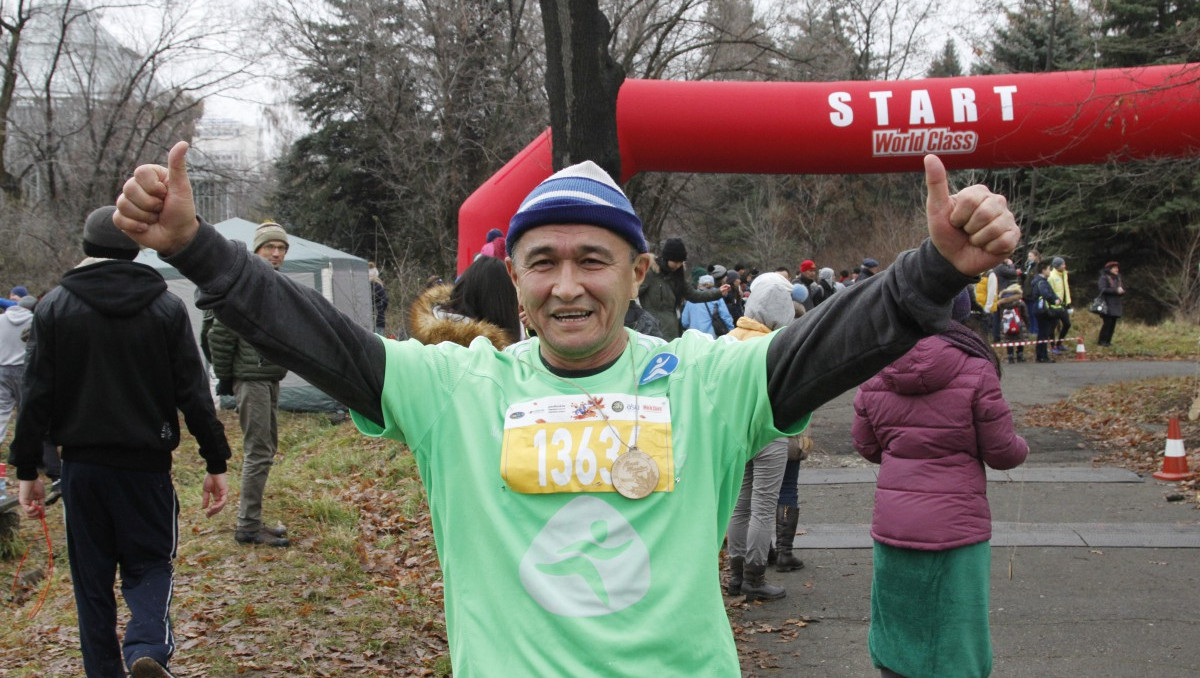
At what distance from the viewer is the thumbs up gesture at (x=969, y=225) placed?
1.68 metres

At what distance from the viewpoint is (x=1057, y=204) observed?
107 feet

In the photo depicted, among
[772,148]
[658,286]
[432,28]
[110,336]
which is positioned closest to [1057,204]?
[432,28]

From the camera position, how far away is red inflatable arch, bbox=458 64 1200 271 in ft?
34.8

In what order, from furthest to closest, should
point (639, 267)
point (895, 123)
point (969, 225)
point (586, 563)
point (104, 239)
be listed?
point (895, 123)
point (104, 239)
point (639, 267)
point (586, 563)
point (969, 225)

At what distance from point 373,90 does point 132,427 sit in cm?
2154

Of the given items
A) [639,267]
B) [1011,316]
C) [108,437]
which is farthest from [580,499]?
[1011,316]

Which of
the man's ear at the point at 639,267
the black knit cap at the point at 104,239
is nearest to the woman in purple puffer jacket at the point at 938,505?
the man's ear at the point at 639,267

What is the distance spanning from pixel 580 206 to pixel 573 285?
160mm

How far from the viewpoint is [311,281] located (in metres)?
14.6

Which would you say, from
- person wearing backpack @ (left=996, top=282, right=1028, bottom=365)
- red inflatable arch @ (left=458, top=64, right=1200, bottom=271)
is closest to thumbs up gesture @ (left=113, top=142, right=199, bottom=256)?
red inflatable arch @ (left=458, top=64, right=1200, bottom=271)

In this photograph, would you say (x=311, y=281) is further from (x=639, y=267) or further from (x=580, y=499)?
(x=580, y=499)

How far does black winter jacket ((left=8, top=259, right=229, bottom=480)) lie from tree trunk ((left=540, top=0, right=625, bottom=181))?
4.80 metres

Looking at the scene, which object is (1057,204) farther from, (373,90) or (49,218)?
(49,218)

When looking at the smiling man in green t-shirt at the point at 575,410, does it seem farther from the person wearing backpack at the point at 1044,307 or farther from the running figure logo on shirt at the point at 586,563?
the person wearing backpack at the point at 1044,307
